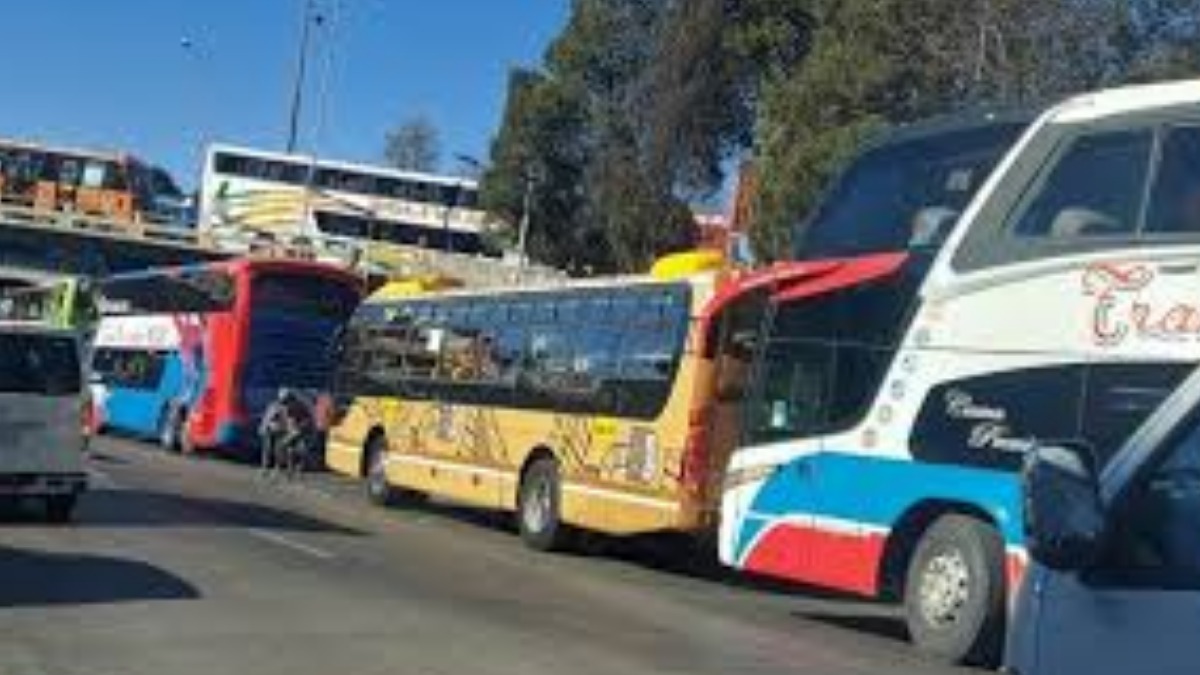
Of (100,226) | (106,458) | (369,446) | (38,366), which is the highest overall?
(100,226)

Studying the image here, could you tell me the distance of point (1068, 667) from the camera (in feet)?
17.9

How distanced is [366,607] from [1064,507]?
12581mm

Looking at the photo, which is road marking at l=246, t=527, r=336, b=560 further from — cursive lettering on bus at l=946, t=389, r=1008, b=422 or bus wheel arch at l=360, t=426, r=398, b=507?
bus wheel arch at l=360, t=426, r=398, b=507

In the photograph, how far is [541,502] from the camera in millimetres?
26828

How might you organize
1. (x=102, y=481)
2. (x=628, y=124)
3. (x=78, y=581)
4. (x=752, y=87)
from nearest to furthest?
(x=78, y=581) < (x=102, y=481) < (x=752, y=87) < (x=628, y=124)

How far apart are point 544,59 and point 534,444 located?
39837 mm

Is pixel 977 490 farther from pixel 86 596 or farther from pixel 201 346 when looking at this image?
pixel 201 346

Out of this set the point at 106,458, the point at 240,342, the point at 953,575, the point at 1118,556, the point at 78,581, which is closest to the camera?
the point at 1118,556

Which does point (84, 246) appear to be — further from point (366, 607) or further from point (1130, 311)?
point (1130, 311)

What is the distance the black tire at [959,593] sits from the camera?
54.0ft

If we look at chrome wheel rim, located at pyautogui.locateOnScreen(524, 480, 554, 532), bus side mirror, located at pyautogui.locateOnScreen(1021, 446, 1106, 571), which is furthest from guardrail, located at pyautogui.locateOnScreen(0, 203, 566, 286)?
bus side mirror, located at pyautogui.locateOnScreen(1021, 446, 1106, 571)

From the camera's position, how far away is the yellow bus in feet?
76.4

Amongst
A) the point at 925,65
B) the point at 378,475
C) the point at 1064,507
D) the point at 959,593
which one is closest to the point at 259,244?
the point at 925,65

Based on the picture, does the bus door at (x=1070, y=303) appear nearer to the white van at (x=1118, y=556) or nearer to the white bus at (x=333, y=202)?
the white van at (x=1118, y=556)
